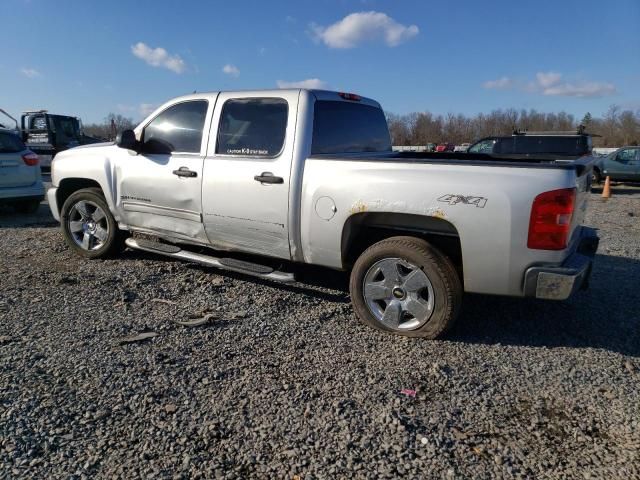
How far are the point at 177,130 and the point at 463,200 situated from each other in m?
3.05

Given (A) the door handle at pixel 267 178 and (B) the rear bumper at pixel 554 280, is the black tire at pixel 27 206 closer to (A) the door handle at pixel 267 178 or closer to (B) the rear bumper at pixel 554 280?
(A) the door handle at pixel 267 178

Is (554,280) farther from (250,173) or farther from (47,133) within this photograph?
(47,133)

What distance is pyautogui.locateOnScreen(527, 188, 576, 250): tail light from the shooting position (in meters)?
3.12

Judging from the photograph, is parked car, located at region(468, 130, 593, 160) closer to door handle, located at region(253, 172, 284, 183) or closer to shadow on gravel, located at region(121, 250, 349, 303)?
shadow on gravel, located at region(121, 250, 349, 303)

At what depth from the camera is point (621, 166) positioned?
17656 millimetres

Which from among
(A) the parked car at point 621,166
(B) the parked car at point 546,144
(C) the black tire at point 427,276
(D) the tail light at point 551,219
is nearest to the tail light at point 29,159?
(C) the black tire at point 427,276

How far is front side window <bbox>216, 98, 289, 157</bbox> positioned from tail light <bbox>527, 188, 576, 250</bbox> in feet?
7.01

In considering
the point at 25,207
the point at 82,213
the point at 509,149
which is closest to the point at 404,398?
the point at 82,213

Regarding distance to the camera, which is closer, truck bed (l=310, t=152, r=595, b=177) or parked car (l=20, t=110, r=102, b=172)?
truck bed (l=310, t=152, r=595, b=177)

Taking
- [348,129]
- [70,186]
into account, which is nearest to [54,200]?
[70,186]

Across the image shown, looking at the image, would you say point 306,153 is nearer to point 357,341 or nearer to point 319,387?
point 357,341

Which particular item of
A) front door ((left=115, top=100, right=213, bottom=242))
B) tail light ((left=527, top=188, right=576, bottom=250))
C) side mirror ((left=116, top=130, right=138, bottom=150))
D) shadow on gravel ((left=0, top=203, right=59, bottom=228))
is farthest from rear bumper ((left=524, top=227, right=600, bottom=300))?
shadow on gravel ((left=0, top=203, right=59, bottom=228))

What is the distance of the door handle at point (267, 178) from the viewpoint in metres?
4.08

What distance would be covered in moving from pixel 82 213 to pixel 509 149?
1134 cm
